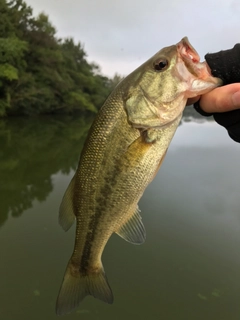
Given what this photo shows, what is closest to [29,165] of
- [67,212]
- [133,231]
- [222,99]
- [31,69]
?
[67,212]

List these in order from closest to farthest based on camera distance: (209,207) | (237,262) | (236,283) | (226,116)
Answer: (226,116)
(236,283)
(237,262)
(209,207)

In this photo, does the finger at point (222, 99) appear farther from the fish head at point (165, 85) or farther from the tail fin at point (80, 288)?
the tail fin at point (80, 288)

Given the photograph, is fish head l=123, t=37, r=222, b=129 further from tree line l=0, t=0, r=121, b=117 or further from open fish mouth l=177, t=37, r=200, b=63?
tree line l=0, t=0, r=121, b=117

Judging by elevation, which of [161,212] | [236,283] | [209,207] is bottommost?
[236,283]

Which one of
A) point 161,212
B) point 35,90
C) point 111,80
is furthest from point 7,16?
point 111,80

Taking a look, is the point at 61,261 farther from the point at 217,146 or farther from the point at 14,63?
the point at 14,63

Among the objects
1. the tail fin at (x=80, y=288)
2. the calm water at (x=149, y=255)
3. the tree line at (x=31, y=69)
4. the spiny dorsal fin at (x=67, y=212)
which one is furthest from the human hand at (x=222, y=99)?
the tree line at (x=31, y=69)
